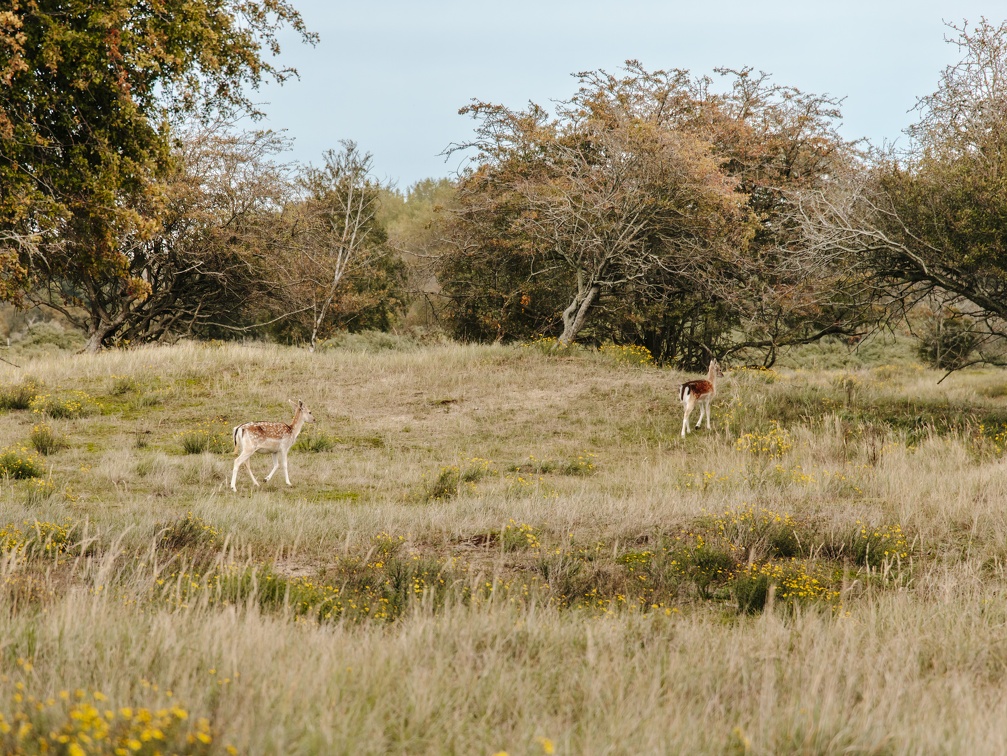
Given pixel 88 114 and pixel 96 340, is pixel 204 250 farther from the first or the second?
pixel 88 114

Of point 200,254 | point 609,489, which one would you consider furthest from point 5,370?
point 609,489

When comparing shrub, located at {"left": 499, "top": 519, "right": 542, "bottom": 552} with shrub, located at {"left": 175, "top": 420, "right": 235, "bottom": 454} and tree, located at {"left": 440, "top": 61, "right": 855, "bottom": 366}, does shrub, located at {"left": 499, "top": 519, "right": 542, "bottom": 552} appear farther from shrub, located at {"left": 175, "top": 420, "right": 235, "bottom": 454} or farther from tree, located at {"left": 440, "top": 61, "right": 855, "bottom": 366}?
tree, located at {"left": 440, "top": 61, "right": 855, "bottom": 366}

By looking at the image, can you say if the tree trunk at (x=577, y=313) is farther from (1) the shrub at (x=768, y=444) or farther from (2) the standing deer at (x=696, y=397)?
(1) the shrub at (x=768, y=444)

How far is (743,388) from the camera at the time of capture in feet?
66.1

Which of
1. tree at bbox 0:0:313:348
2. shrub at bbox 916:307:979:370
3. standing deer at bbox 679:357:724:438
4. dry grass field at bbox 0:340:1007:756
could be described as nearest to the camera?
dry grass field at bbox 0:340:1007:756

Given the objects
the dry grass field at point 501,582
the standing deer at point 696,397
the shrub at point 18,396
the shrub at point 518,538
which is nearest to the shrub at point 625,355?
the dry grass field at point 501,582

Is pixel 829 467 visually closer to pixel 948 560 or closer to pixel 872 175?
pixel 948 560

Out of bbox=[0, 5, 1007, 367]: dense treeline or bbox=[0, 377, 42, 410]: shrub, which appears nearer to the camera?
bbox=[0, 5, 1007, 367]: dense treeline

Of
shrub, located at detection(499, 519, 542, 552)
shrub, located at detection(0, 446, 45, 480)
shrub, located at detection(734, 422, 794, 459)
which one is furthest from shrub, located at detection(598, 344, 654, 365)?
shrub, located at detection(0, 446, 45, 480)

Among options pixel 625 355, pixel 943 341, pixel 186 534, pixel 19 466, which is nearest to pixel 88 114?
pixel 19 466

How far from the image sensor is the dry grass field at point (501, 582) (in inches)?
141

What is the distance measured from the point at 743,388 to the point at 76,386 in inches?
619

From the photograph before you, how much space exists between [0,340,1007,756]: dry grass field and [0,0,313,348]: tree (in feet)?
11.0

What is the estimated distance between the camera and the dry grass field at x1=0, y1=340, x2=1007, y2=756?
3582 millimetres
